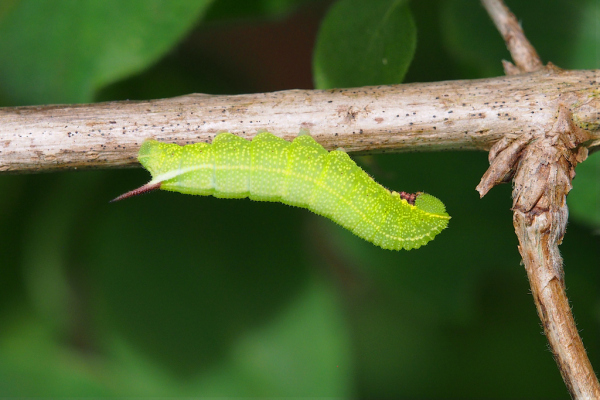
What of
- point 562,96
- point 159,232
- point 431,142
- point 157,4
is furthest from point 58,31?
point 562,96

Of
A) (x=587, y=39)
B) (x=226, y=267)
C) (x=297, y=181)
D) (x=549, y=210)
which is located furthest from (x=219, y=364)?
(x=587, y=39)

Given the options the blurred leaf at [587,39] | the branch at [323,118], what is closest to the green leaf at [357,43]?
the branch at [323,118]

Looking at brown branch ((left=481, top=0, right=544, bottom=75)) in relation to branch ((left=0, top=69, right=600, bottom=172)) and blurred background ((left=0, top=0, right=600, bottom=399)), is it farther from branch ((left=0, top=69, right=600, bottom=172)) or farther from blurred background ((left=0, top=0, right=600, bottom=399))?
blurred background ((left=0, top=0, right=600, bottom=399))

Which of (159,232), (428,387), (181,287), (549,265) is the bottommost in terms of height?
(549,265)

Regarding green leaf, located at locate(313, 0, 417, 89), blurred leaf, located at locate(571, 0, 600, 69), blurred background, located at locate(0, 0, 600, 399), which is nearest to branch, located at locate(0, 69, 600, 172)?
green leaf, located at locate(313, 0, 417, 89)

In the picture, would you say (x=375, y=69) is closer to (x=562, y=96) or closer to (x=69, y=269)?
(x=562, y=96)
